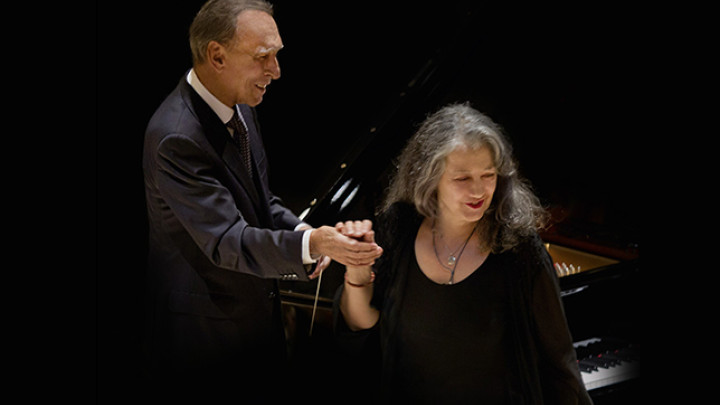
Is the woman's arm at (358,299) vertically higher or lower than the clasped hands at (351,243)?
lower

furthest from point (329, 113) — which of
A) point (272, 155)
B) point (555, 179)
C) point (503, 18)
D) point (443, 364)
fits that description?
point (443, 364)

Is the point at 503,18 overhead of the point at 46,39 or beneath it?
overhead

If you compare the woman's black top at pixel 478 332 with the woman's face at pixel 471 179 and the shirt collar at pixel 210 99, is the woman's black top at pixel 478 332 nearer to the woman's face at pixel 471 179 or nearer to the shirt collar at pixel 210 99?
the woman's face at pixel 471 179

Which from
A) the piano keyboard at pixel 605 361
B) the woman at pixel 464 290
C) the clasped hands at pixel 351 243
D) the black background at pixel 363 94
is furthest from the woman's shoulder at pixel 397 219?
the piano keyboard at pixel 605 361

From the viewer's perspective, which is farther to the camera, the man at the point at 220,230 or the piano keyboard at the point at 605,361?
the piano keyboard at the point at 605,361

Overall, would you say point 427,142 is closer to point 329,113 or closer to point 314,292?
point 314,292

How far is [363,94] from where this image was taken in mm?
3934

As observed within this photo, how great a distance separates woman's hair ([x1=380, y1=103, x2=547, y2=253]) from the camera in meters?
1.99

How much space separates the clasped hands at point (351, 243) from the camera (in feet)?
6.05

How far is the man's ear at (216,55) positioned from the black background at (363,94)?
0.92 m

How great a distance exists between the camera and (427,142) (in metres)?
2.07

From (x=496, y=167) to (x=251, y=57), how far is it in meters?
0.80

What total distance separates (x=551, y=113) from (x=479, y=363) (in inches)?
68.9

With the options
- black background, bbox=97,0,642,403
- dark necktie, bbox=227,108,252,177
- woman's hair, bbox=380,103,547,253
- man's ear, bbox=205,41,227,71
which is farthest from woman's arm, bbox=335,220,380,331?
black background, bbox=97,0,642,403
